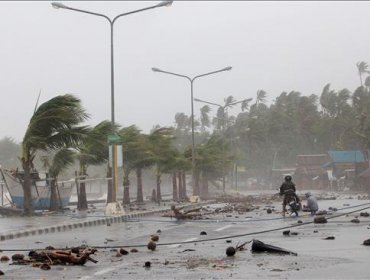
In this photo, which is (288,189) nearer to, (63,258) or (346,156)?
(63,258)

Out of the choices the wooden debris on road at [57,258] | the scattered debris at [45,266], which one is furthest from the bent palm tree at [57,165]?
the scattered debris at [45,266]

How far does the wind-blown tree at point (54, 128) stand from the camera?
2584 centimetres

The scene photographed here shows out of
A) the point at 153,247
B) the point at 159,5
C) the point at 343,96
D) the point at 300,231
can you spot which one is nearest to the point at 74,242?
the point at 153,247

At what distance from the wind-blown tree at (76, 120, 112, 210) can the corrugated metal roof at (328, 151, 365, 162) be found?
164 feet

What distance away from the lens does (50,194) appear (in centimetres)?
3092

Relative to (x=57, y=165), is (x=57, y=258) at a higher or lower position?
lower

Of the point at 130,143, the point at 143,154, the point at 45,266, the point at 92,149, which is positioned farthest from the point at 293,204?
the point at 143,154

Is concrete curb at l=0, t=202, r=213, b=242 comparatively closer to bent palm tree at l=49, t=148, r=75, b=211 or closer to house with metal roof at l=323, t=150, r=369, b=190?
bent palm tree at l=49, t=148, r=75, b=211

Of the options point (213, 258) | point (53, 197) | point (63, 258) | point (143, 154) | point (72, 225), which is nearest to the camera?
point (63, 258)

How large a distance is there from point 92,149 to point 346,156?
53.7 metres

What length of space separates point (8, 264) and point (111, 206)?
589 inches

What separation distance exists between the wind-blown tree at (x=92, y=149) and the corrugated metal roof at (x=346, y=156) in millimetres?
49855

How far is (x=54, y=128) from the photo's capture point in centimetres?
2636

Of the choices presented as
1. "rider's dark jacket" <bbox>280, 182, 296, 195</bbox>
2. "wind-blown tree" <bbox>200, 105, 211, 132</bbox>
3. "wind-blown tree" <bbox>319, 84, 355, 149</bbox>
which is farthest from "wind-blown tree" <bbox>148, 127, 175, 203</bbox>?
"wind-blown tree" <bbox>200, 105, 211, 132</bbox>
